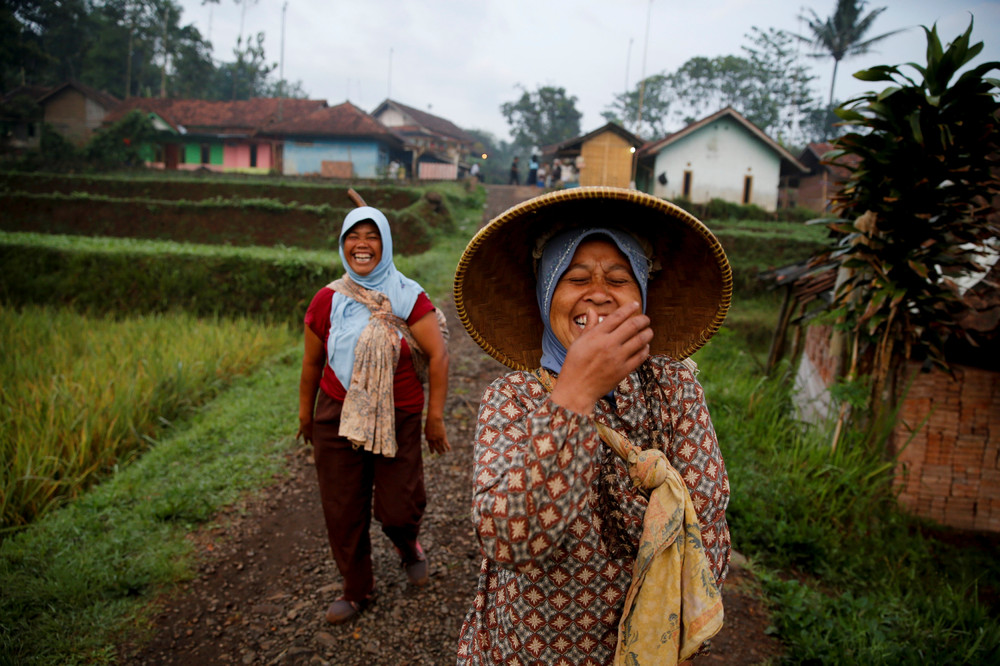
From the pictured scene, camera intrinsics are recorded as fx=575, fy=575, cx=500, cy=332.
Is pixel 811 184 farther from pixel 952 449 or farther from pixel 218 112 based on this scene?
pixel 218 112

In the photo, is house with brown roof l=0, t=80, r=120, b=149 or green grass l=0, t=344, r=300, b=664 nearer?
green grass l=0, t=344, r=300, b=664

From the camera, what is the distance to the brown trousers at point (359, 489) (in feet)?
8.82

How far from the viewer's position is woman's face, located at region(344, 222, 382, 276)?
2715mm

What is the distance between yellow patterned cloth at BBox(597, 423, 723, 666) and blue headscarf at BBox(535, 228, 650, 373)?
0.93ft

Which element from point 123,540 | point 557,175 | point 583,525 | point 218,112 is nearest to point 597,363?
point 583,525

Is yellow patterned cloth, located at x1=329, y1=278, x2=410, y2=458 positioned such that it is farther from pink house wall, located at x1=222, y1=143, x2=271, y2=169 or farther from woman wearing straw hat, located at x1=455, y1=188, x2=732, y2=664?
pink house wall, located at x1=222, y1=143, x2=271, y2=169

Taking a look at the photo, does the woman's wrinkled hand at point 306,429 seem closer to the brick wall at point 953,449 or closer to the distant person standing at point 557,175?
the brick wall at point 953,449

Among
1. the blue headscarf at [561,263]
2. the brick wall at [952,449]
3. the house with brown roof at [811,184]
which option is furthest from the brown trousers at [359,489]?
the house with brown roof at [811,184]

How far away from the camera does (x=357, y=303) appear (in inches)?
107

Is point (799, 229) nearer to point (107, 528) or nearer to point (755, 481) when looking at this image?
point (755, 481)

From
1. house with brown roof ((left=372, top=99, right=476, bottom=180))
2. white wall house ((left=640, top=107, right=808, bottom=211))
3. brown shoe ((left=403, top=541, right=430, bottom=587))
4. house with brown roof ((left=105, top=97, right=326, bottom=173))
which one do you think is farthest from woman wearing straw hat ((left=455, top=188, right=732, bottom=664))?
house with brown roof ((left=372, top=99, right=476, bottom=180))

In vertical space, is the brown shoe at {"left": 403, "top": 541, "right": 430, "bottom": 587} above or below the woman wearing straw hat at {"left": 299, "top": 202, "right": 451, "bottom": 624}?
below

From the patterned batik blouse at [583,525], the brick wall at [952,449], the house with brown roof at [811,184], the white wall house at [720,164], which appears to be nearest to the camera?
the patterned batik blouse at [583,525]

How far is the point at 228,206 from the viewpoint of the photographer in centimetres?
1562
